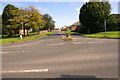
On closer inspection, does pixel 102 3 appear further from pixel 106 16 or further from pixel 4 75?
pixel 4 75

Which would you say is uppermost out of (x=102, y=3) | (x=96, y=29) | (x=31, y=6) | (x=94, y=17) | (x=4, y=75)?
(x=102, y=3)

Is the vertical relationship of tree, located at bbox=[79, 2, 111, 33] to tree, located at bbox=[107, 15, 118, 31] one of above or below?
above

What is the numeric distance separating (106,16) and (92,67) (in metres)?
38.8

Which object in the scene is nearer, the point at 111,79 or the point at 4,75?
the point at 111,79

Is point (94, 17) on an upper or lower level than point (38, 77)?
upper

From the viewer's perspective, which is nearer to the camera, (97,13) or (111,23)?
(97,13)

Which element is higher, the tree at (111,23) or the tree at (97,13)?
the tree at (97,13)

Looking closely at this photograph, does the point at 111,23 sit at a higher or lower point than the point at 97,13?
lower

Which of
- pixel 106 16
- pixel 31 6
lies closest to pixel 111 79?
pixel 31 6

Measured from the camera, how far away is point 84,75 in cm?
426

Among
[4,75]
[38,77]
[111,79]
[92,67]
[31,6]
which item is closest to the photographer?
[111,79]

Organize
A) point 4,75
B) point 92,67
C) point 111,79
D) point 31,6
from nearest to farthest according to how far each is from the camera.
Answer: point 111,79
point 4,75
point 92,67
point 31,6

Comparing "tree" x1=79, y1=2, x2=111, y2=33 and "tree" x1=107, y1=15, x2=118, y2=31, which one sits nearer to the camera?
"tree" x1=79, y1=2, x2=111, y2=33

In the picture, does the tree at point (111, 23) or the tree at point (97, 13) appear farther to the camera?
the tree at point (111, 23)
